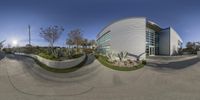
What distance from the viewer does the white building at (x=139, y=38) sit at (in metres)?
23.6

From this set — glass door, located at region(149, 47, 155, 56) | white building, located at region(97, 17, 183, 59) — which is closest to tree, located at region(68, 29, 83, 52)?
white building, located at region(97, 17, 183, 59)

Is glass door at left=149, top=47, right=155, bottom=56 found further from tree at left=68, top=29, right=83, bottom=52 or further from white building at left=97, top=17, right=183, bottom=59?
tree at left=68, top=29, right=83, bottom=52

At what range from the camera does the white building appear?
23.6 m

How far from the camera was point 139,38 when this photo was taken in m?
23.7

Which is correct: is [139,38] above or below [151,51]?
above

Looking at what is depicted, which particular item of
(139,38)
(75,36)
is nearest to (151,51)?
(139,38)

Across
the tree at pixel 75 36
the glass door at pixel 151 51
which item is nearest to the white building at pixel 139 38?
the glass door at pixel 151 51

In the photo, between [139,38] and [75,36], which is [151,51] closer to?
[139,38]

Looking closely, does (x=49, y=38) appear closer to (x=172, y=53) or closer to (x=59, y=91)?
(x=59, y=91)

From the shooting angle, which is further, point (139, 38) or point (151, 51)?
point (151, 51)

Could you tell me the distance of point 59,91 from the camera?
5.88 metres

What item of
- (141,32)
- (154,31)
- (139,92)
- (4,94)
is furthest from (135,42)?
(4,94)

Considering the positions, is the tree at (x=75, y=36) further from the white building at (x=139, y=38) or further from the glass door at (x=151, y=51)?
the glass door at (x=151, y=51)

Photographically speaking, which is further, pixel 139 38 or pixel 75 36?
pixel 75 36
